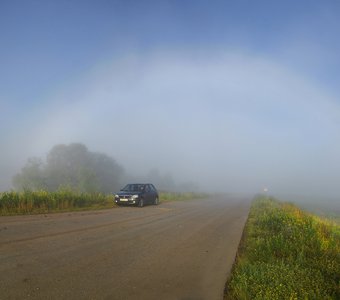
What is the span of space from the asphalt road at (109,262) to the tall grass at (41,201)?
404cm

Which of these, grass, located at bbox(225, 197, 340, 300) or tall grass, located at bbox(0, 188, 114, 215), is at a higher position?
tall grass, located at bbox(0, 188, 114, 215)

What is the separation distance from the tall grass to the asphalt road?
404 cm

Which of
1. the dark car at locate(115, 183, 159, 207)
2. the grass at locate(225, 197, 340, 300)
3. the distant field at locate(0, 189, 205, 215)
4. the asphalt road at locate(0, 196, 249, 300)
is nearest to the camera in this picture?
the grass at locate(225, 197, 340, 300)

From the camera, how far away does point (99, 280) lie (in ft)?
19.8

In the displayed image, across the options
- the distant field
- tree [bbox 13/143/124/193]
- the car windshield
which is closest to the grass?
the distant field

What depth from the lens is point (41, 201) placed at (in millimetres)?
18281

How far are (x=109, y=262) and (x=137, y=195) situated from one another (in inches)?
658

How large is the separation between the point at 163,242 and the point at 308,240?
4082 millimetres

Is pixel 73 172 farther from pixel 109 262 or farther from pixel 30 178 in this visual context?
pixel 109 262

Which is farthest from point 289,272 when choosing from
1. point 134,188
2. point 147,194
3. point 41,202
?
point 134,188

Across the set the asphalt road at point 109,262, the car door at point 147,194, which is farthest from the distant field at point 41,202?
the asphalt road at point 109,262

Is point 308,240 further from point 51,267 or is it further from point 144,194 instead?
point 144,194

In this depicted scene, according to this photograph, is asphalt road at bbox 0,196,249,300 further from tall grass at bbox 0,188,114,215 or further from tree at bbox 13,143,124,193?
tree at bbox 13,143,124,193

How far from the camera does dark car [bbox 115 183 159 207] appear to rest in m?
23.9
